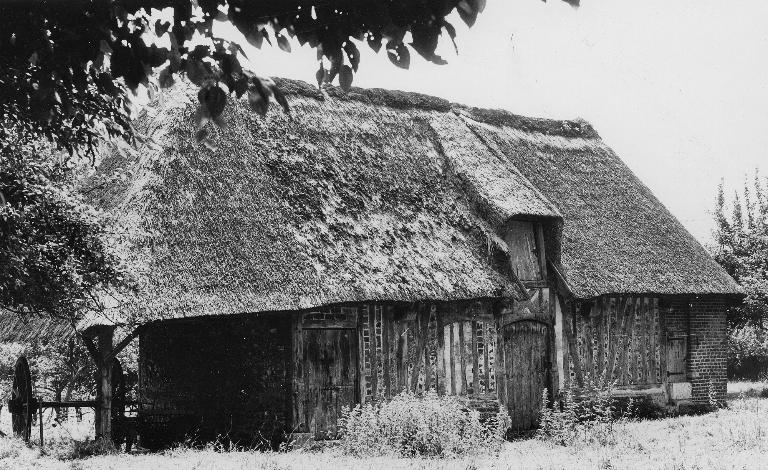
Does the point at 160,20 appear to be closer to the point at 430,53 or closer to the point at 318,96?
the point at 430,53

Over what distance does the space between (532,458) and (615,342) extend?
24.1ft

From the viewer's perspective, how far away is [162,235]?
557 inches

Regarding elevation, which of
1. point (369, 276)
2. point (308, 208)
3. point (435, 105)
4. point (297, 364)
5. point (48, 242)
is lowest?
point (297, 364)

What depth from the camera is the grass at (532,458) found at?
10797 mm

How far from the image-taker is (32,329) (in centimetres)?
1508

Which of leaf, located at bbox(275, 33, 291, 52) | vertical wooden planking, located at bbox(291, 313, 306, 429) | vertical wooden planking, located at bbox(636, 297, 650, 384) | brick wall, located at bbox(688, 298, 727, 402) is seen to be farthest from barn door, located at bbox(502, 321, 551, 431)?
leaf, located at bbox(275, 33, 291, 52)

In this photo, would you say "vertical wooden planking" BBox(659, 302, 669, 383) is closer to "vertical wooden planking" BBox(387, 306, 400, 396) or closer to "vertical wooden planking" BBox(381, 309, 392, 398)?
"vertical wooden planking" BBox(387, 306, 400, 396)

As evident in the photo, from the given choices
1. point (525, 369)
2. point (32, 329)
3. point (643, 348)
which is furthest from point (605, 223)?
point (32, 329)

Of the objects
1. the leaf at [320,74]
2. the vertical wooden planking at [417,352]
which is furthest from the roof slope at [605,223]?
the leaf at [320,74]

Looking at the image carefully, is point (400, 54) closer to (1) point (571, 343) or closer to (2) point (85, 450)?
(2) point (85, 450)

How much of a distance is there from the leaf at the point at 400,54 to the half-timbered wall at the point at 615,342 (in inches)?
566

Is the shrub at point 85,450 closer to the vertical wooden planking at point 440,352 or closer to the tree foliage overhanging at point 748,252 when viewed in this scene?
the vertical wooden planking at point 440,352

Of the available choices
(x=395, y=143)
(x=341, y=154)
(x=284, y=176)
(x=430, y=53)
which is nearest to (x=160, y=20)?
(x=430, y=53)

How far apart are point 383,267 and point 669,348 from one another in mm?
8387
